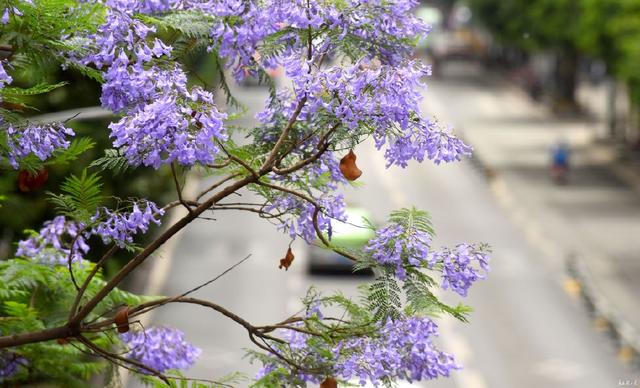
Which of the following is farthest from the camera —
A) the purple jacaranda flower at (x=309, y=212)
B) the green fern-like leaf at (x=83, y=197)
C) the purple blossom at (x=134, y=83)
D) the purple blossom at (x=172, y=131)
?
the purple jacaranda flower at (x=309, y=212)

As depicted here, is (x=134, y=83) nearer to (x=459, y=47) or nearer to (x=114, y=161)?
(x=114, y=161)

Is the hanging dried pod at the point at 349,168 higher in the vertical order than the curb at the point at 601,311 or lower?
lower

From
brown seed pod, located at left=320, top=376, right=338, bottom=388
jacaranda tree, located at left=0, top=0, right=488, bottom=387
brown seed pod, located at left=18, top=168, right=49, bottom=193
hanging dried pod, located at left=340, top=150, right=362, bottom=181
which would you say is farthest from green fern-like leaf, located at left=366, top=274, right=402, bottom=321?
brown seed pod, located at left=18, top=168, right=49, bottom=193

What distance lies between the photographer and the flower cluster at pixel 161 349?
11.4 meters

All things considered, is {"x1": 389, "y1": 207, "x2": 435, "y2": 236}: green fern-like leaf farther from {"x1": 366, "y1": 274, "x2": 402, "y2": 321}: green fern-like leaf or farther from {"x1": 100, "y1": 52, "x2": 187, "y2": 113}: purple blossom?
{"x1": 100, "y1": 52, "x2": 187, "y2": 113}: purple blossom

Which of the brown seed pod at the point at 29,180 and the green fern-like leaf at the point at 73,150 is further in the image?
the brown seed pod at the point at 29,180

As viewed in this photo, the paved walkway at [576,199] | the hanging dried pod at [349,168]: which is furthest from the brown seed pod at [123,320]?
the paved walkway at [576,199]

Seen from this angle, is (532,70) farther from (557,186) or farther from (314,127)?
(314,127)

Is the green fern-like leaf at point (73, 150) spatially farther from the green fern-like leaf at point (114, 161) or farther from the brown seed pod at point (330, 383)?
the brown seed pod at point (330, 383)

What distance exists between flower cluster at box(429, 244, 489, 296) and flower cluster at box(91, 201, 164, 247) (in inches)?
71.6

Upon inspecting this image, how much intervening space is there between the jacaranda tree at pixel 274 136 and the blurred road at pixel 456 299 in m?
20.3

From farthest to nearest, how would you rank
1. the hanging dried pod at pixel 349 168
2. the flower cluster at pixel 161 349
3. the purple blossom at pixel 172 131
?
1. the flower cluster at pixel 161 349
2. the hanging dried pod at pixel 349 168
3. the purple blossom at pixel 172 131

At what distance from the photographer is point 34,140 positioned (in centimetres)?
991

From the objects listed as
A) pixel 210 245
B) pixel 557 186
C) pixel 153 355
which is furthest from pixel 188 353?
pixel 557 186
